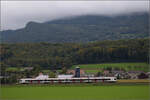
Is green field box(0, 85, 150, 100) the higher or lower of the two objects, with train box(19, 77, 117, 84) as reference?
higher

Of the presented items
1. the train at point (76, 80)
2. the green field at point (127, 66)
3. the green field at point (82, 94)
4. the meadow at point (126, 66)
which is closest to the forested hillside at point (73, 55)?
the meadow at point (126, 66)

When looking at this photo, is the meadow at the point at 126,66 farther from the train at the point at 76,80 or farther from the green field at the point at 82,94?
the green field at the point at 82,94

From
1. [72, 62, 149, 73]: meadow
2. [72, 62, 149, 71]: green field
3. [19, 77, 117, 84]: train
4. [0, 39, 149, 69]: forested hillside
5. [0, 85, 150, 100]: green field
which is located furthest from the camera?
[0, 39, 149, 69]: forested hillside

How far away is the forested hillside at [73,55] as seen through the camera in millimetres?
56750

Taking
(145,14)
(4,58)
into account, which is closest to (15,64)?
(4,58)

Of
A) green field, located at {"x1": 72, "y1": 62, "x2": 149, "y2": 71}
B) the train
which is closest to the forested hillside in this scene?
green field, located at {"x1": 72, "y1": 62, "x2": 149, "y2": 71}

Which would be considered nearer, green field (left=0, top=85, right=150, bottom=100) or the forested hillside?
green field (left=0, top=85, right=150, bottom=100)

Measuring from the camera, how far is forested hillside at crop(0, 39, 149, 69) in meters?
56.8

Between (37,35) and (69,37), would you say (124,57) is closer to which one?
(69,37)

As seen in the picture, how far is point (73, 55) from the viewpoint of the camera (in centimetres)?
6275

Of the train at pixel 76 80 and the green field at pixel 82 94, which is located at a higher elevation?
Answer: the green field at pixel 82 94

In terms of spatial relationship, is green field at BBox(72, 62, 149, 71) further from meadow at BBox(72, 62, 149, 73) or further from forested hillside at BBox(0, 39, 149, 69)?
forested hillside at BBox(0, 39, 149, 69)

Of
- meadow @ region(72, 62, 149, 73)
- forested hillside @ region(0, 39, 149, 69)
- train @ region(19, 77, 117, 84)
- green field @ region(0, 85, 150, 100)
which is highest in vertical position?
forested hillside @ region(0, 39, 149, 69)

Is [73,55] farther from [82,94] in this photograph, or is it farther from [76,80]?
[82,94]
